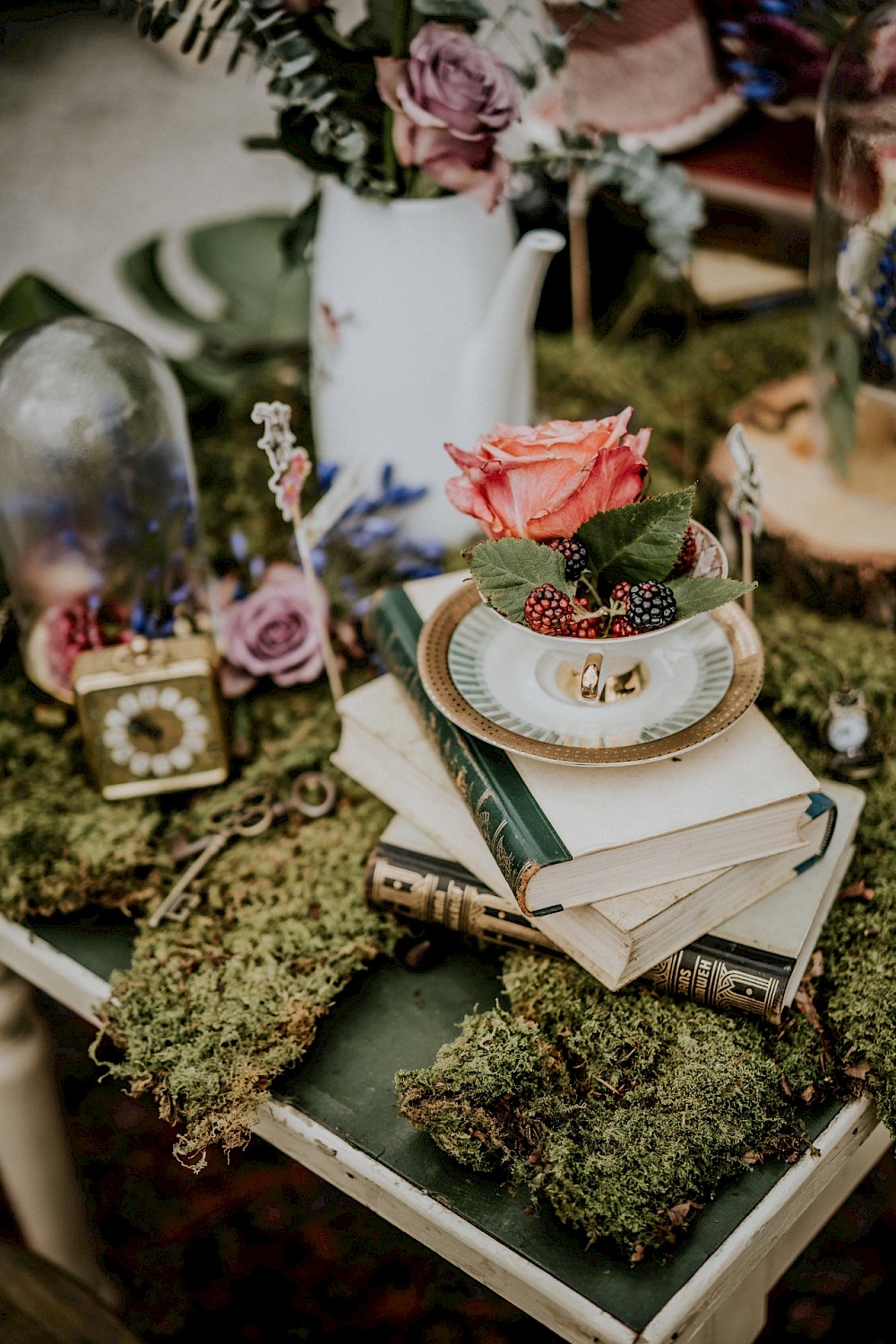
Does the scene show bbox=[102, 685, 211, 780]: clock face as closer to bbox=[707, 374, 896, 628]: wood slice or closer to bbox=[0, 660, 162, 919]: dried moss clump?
bbox=[0, 660, 162, 919]: dried moss clump

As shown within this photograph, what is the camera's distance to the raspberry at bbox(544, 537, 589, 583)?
2.58ft

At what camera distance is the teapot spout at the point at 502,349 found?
112 centimetres

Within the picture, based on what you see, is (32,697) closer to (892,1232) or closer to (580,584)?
(580,584)

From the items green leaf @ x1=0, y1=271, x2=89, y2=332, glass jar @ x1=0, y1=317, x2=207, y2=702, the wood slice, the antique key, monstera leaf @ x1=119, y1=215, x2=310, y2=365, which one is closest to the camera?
the antique key

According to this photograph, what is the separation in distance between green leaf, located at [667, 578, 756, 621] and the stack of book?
117 millimetres

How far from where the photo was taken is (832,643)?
1.14 m

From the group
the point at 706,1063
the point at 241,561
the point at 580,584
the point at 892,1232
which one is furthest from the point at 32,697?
the point at 892,1232

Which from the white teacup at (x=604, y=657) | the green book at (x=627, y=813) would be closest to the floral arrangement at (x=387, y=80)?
the white teacup at (x=604, y=657)

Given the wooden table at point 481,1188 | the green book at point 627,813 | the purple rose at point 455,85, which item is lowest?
the wooden table at point 481,1188

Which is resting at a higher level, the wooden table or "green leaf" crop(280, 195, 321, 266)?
"green leaf" crop(280, 195, 321, 266)

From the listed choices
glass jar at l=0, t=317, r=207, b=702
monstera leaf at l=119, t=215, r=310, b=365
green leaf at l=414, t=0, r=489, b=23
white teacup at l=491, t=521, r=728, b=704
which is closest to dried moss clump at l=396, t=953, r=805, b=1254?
white teacup at l=491, t=521, r=728, b=704

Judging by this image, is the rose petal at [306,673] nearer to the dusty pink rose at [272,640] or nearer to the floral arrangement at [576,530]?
the dusty pink rose at [272,640]

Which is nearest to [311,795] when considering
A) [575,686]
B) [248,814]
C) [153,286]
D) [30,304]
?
[248,814]

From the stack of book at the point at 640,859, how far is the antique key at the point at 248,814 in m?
0.14
